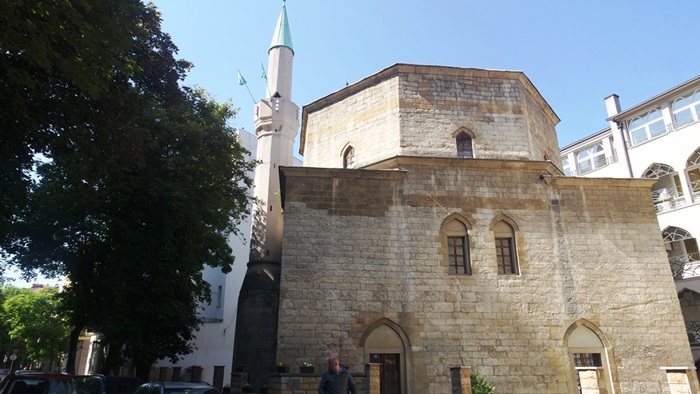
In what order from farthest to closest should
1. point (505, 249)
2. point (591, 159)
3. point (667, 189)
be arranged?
point (591, 159)
point (667, 189)
point (505, 249)

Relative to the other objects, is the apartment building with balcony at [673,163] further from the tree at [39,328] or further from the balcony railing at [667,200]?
the tree at [39,328]

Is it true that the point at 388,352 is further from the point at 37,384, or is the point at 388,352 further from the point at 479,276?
the point at 37,384

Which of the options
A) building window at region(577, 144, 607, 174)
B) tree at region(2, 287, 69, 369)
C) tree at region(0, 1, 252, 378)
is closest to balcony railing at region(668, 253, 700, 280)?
building window at region(577, 144, 607, 174)

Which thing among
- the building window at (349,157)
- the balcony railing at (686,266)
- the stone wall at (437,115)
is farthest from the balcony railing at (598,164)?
the building window at (349,157)

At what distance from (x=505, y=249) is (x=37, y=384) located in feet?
37.0

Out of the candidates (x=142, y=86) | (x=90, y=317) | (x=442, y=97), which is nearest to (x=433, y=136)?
(x=442, y=97)

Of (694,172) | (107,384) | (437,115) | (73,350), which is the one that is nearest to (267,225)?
(73,350)

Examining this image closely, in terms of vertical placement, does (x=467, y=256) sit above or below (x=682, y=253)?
below

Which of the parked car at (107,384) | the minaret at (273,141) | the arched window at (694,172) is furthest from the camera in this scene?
the arched window at (694,172)

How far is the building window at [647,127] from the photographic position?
2245cm

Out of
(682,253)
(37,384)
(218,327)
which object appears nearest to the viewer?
(37,384)

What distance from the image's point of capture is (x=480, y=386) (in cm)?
1109

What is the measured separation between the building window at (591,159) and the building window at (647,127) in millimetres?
2490

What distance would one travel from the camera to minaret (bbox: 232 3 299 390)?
1638 centimetres
